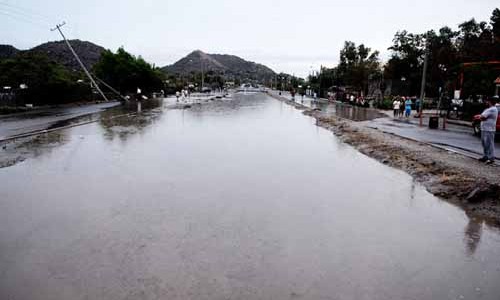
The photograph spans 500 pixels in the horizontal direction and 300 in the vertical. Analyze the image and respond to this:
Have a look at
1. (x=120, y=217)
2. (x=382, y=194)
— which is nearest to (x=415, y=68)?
(x=382, y=194)

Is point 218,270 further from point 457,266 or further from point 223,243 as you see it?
point 457,266

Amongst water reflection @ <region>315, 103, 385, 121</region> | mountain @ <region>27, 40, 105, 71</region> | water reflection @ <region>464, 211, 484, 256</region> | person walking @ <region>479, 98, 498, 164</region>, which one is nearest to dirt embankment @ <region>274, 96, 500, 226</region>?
water reflection @ <region>464, 211, 484, 256</region>

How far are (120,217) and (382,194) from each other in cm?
553

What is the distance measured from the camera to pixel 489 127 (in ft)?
34.3

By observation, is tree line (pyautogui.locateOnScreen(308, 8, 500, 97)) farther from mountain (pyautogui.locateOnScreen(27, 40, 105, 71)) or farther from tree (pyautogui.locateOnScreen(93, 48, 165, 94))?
mountain (pyautogui.locateOnScreen(27, 40, 105, 71))

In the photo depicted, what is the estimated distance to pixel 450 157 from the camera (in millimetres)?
11750

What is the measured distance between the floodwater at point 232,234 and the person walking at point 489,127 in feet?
8.77

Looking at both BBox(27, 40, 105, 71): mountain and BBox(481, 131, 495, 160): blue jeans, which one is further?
BBox(27, 40, 105, 71): mountain

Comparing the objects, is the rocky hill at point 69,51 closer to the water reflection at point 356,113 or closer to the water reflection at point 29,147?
the water reflection at point 356,113

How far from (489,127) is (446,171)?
2.04 m

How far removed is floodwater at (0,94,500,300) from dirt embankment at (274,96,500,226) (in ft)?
1.47

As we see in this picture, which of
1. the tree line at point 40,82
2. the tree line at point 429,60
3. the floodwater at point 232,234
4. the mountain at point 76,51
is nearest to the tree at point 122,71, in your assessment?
the tree line at point 40,82

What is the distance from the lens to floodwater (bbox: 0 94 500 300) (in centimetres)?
438

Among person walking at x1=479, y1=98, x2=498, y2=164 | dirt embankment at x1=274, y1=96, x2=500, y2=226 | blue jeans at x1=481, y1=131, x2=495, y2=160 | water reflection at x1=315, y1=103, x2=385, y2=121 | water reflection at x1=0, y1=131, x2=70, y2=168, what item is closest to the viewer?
dirt embankment at x1=274, y1=96, x2=500, y2=226
